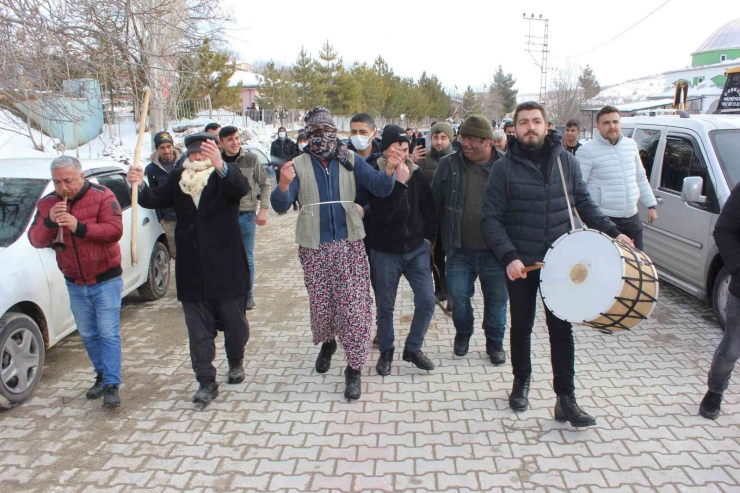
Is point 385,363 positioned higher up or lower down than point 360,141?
lower down

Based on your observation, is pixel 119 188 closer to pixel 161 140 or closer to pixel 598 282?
pixel 161 140

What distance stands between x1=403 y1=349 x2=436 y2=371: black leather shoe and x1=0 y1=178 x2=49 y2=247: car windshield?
3225mm

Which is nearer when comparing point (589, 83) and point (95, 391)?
point (95, 391)

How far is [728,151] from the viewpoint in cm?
529

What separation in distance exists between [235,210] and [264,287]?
3168 mm

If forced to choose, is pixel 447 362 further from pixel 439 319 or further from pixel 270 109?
pixel 270 109

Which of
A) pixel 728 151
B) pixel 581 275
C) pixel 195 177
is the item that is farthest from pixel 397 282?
pixel 728 151

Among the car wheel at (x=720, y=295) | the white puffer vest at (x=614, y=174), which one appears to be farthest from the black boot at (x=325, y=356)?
the car wheel at (x=720, y=295)

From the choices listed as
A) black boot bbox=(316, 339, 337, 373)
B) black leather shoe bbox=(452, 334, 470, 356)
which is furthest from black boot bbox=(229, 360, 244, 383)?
black leather shoe bbox=(452, 334, 470, 356)

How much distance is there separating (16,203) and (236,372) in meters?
2.37

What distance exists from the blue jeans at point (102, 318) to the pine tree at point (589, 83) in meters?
71.8

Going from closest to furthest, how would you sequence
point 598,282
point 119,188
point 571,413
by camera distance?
1. point 598,282
2. point 571,413
3. point 119,188

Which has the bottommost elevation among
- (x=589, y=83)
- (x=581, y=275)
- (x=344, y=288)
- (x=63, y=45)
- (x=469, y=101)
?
(x=344, y=288)

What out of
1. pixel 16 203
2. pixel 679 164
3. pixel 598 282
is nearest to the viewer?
pixel 598 282
